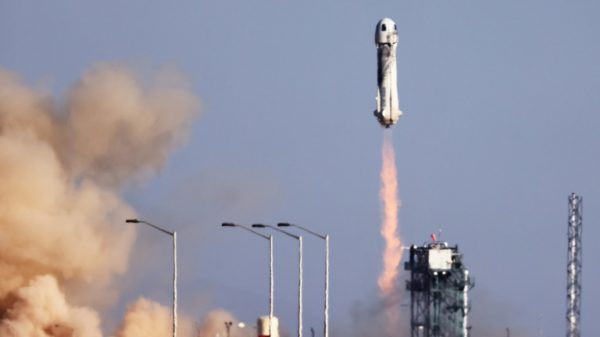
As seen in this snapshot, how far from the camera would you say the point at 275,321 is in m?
167

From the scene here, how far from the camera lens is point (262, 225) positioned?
166 m

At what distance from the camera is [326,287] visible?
572 feet

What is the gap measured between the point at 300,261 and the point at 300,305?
10.4ft

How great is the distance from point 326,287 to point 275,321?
28.0 ft

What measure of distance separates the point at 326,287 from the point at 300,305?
289 cm

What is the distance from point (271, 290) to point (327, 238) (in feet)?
20.6

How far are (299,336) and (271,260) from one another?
20.6 ft

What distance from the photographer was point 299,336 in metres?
169

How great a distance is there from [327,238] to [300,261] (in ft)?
14.6

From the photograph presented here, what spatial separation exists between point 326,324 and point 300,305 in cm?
359

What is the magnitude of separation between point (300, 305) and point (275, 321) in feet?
19.5

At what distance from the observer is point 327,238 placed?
169625 mm
